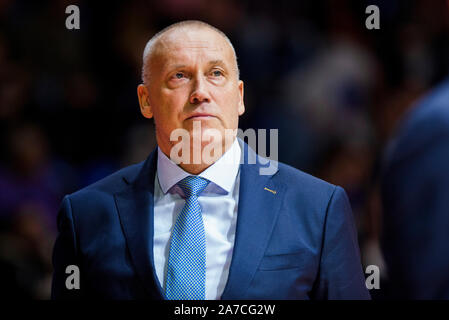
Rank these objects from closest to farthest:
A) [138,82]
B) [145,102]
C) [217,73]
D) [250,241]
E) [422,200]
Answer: [422,200] < [250,241] < [217,73] < [145,102] < [138,82]

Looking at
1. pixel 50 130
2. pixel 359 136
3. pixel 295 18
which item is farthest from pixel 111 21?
pixel 359 136

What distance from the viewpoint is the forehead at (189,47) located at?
1.99 meters

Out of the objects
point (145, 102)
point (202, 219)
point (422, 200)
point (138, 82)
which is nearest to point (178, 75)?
point (145, 102)

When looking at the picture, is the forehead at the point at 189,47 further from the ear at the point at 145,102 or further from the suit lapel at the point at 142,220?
the suit lapel at the point at 142,220

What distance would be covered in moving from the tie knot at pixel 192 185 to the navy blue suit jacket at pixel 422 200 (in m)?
0.87

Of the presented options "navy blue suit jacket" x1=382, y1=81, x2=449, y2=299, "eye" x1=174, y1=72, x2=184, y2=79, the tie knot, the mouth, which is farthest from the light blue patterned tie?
"navy blue suit jacket" x1=382, y1=81, x2=449, y2=299

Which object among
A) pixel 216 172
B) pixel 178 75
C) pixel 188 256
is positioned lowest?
pixel 188 256

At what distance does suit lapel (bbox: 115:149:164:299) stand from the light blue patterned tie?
0.16 ft

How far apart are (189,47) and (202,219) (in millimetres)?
490

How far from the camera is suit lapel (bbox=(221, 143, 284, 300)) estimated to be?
6.13 ft

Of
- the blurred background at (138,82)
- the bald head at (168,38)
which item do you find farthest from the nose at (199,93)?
the blurred background at (138,82)

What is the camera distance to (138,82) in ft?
10.1

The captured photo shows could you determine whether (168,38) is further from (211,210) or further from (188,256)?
(188,256)

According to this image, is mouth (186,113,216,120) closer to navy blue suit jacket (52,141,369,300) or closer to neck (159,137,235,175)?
neck (159,137,235,175)
